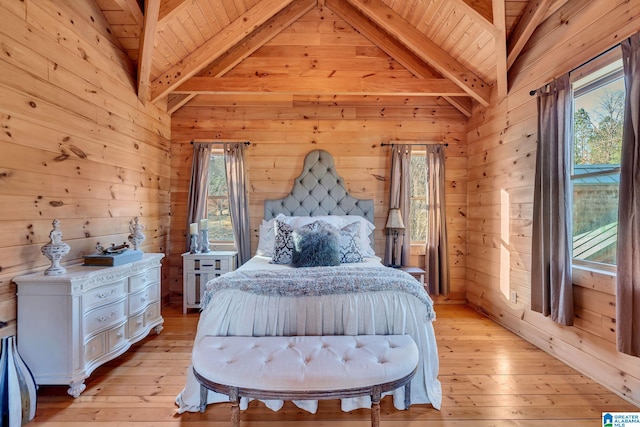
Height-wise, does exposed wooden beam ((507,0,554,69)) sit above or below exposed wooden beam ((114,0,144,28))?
below

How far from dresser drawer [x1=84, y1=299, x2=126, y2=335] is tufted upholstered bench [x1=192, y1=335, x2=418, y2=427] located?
0.99 m

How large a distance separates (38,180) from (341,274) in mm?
2267

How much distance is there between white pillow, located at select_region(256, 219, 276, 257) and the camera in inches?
139

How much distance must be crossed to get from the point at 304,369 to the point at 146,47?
3178mm

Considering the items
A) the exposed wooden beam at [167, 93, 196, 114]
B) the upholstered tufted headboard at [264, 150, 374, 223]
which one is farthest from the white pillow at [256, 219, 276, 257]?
the exposed wooden beam at [167, 93, 196, 114]

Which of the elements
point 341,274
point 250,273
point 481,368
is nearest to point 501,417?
point 481,368

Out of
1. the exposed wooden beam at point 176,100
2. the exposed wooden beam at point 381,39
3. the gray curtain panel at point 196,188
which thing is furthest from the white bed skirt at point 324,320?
the exposed wooden beam at point 381,39

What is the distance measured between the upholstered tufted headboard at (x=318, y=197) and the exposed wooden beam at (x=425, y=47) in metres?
1.61

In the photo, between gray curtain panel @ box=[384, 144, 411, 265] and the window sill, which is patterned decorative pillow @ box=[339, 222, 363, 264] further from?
the window sill

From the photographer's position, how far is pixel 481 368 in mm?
2477

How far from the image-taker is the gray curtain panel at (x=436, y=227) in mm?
4023

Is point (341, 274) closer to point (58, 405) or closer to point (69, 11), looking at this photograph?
point (58, 405)

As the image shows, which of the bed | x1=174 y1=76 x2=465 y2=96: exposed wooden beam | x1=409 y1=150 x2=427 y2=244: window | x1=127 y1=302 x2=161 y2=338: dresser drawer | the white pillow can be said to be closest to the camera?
the bed

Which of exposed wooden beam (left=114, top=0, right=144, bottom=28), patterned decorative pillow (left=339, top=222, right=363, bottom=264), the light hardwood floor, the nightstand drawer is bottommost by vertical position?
A: the light hardwood floor
